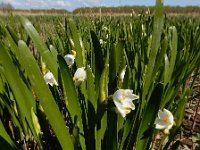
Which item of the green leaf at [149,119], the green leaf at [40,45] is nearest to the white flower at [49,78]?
the green leaf at [40,45]

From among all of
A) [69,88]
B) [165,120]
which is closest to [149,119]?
[165,120]

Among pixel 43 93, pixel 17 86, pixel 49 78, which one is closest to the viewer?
pixel 43 93

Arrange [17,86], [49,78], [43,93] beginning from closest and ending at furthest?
[43,93], [17,86], [49,78]

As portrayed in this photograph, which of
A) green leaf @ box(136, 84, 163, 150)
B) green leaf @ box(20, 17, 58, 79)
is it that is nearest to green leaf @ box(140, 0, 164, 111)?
green leaf @ box(136, 84, 163, 150)

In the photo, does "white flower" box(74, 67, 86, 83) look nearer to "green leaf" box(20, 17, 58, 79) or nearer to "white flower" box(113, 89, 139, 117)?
"green leaf" box(20, 17, 58, 79)

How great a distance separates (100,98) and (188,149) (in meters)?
0.78

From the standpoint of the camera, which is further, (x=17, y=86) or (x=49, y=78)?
(x=49, y=78)

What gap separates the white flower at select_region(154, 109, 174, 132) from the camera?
70cm

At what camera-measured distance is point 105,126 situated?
0.80m

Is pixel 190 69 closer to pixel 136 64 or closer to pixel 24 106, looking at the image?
pixel 136 64

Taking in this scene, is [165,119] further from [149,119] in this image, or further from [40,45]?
[40,45]

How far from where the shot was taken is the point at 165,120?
2.34ft

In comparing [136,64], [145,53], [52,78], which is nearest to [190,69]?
[145,53]

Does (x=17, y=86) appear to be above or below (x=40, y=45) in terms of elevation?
below
